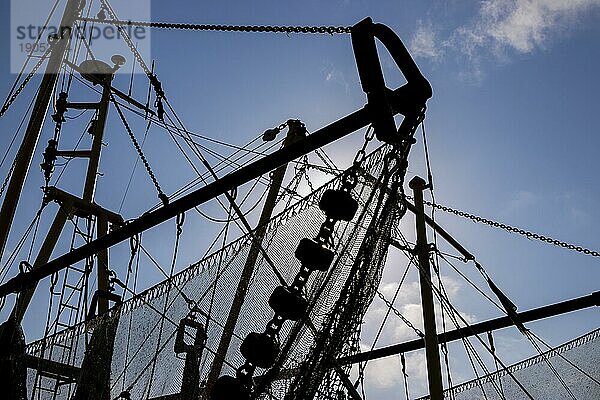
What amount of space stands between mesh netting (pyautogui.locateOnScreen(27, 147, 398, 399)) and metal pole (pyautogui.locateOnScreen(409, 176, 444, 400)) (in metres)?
4.33

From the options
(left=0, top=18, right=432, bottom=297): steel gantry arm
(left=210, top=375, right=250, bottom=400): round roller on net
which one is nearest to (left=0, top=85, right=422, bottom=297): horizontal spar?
(left=0, top=18, right=432, bottom=297): steel gantry arm

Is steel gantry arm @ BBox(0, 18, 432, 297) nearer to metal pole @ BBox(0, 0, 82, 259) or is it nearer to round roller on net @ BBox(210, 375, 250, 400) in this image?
round roller on net @ BBox(210, 375, 250, 400)

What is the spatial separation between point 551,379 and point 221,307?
682 centimetres

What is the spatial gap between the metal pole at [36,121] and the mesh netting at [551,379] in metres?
7.29

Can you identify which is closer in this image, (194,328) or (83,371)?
(194,328)

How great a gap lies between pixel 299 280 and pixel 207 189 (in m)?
1.17

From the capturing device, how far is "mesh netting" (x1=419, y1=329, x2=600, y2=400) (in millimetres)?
9805

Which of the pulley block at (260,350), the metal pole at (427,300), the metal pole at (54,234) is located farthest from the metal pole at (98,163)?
the pulley block at (260,350)

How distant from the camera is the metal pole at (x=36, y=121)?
9242 millimetres

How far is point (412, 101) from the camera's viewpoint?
13.3 feet

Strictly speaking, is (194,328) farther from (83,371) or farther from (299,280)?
(83,371)

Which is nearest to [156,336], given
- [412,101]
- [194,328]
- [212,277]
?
[194,328]

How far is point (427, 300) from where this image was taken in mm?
10156

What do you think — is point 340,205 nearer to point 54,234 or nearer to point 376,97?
point 376,97
